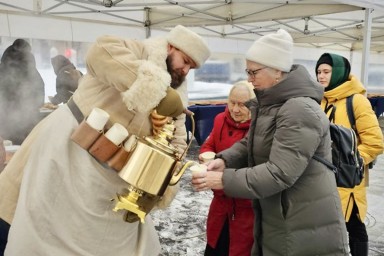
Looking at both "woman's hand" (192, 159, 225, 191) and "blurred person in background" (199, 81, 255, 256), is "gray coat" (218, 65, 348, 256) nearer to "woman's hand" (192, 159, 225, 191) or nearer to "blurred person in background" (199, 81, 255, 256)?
"woman's hand" (192, 159, 225, 191)

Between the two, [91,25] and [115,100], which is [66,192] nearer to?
[115,100]

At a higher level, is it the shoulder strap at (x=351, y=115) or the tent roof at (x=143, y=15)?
the tent roof at (x=143, y=15)

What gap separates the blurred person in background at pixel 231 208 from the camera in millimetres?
2074

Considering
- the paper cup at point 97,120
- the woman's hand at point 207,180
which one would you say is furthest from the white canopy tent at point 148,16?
the paper cup at point 97,120

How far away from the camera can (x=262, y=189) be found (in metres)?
1.41

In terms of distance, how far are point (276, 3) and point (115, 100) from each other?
5.34 meters

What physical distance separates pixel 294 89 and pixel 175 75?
49cm

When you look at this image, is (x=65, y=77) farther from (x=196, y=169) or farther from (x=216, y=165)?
(x=196, y=169)

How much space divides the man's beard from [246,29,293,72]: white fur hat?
338 mm

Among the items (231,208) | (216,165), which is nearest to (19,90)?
(231,208)

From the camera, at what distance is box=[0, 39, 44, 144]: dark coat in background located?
4.01 metres

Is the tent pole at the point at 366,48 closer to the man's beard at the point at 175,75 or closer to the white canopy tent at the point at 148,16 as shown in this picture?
the white canopy tent at the point at 148,16

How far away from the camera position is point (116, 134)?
120 centimetres

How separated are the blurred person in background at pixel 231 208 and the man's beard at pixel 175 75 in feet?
2.64
